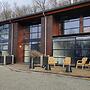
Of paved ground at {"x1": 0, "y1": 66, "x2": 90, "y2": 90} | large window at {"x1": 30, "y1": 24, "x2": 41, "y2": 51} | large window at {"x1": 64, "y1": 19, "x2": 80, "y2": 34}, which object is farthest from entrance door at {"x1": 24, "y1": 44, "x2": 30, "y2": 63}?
paved ground at {"x1": 0, "y1": 66, "x2": 90, "y2": 90}

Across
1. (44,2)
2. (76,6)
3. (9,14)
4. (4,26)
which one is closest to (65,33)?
(76,6)

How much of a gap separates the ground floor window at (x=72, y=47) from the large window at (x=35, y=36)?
475cm

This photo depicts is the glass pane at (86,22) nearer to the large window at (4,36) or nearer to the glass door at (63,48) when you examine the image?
the glass door at (63,48)

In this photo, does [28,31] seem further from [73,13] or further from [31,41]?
[73,13]

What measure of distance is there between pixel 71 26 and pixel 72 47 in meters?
3.08

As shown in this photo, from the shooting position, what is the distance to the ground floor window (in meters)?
28.9

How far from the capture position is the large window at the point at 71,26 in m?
31.5

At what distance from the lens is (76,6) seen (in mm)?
29375

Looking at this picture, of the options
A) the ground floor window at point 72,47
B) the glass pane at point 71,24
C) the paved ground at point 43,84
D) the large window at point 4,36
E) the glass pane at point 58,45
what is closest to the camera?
the paved ground at point 43,84

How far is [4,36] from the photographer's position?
41844 mm

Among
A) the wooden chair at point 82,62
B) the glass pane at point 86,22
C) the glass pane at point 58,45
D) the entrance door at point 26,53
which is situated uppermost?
the glass pane at point 86,22

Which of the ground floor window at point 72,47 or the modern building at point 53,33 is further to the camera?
the modern building at point 53,33

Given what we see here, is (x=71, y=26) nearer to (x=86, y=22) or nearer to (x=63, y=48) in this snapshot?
(x=86, y=22)

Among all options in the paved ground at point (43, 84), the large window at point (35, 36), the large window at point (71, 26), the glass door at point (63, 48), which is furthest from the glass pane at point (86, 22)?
the paved ground at point (43, 84)
